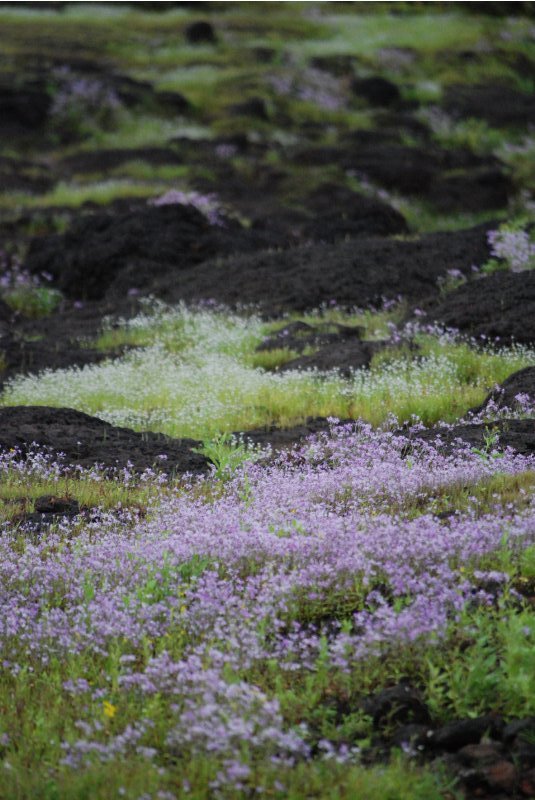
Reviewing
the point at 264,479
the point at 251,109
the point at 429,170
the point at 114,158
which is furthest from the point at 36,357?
the point at 251,109

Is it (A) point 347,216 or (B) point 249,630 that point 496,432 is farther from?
(A) point 347,216

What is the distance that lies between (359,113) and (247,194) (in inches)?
459

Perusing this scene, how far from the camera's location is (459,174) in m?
29.0

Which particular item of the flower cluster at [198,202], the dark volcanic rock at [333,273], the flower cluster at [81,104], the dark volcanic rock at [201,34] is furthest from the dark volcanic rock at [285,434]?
the dark volcanic rock at [201,34]

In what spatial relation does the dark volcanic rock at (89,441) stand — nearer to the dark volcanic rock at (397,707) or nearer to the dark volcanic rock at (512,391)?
the dark volcanic rock at (512,391)

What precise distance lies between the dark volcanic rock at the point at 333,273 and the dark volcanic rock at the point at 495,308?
7.45 feet

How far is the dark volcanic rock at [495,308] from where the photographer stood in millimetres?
12750

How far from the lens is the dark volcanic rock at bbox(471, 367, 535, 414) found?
9203 mm

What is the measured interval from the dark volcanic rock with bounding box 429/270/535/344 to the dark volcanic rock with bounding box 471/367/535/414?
9.61 ft

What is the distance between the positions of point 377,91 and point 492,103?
4727 mm

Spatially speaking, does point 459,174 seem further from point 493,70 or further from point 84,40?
point 84,40

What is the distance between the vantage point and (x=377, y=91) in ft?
123

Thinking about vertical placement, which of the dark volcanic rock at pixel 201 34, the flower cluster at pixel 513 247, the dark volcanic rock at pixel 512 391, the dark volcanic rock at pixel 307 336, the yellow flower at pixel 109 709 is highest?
the dark volcanic rock at pixel 201 34

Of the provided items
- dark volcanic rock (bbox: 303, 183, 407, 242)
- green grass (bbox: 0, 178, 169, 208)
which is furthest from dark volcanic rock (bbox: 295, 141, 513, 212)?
green grass (bbox: 0, 178, 169, 208)
